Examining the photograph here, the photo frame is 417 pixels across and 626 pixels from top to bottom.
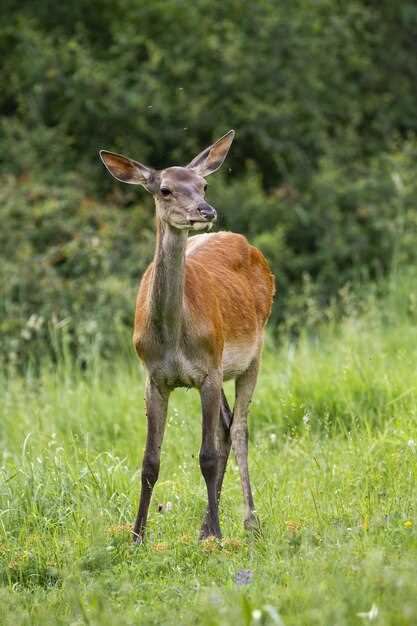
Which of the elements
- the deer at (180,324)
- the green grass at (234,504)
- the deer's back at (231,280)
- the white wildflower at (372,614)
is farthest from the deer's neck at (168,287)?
the white wildflower at (372,614)

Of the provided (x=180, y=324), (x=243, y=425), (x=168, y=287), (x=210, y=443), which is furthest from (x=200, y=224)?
(x=243, y=425)

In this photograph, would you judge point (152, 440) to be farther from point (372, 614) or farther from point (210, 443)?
point (372, 614)

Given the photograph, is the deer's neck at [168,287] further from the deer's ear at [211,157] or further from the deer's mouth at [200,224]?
the deer's ear at [211,157]

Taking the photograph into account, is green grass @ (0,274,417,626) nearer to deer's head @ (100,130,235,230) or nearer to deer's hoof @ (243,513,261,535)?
deer's hoof @ (243,513,261,535)

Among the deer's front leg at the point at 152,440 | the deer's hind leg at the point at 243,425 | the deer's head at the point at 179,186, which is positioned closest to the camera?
the deer's head at the point at 179,186

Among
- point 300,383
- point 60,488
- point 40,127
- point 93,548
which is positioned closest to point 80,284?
point 40,127

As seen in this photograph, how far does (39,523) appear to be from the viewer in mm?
5961

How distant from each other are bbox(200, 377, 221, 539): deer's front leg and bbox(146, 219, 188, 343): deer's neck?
1.06 feet

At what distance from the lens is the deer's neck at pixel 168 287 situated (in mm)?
5879

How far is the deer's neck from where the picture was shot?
5879mm

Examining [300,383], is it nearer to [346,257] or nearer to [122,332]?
[122,332]

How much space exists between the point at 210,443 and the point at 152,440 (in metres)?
0.30

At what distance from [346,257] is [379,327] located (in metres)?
3.82

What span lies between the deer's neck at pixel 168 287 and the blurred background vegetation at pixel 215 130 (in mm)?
6293
